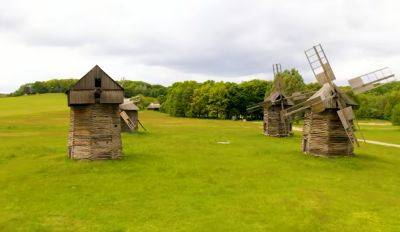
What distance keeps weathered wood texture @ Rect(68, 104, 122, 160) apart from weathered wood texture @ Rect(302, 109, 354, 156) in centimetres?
1646

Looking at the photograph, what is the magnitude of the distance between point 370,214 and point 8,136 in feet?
141

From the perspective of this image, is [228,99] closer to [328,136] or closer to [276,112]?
[276,112]

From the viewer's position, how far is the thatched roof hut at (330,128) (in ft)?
112

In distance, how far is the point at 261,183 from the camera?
25.6 metres

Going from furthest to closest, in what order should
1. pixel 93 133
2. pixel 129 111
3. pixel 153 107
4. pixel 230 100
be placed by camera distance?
pixel 153 107 → pixel 230 100 → pixel 129 111 → pixel 93 133

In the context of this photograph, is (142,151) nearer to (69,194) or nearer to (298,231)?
(69,194)

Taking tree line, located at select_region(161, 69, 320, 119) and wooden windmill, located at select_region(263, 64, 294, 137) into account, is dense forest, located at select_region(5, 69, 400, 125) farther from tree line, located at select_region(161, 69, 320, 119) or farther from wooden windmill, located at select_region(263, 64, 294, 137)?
wooden windmill, located at select_region(263, 64, 294, 137)

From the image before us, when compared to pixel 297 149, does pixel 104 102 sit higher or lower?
higher

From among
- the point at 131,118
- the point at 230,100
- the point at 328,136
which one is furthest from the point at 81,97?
the point at 230,100

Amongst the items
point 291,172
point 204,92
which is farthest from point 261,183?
point 204,92

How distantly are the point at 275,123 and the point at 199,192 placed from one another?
3230 cm

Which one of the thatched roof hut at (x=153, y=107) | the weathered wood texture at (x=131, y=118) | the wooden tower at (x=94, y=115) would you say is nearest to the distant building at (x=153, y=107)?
the thatched roof hut at (x=153, y=107)

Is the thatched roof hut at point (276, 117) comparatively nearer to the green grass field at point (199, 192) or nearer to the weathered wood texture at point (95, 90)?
the green grass field at point (199, 192)

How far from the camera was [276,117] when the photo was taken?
53.9m
